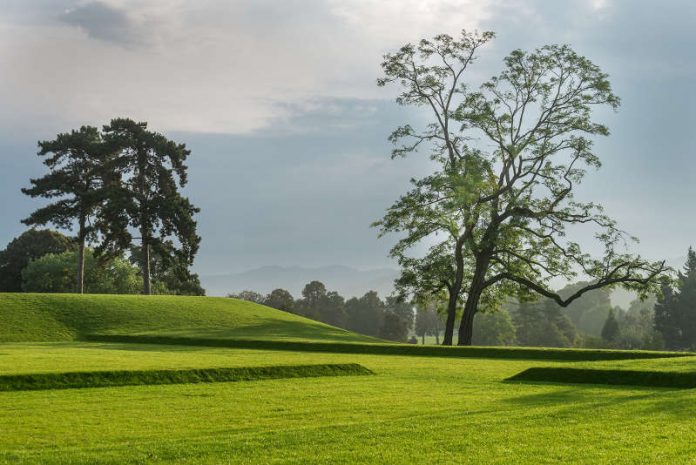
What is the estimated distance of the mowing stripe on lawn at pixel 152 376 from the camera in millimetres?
21188

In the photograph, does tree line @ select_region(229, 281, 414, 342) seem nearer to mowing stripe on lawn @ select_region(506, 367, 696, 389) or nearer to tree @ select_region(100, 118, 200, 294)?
tree @ select_region(100, 118, 200, 294)

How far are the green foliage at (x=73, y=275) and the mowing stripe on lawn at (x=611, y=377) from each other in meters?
59.4

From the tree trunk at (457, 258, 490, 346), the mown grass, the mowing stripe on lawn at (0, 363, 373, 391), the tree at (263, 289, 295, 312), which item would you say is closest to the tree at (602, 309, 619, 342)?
the tree at (263, 289, 295, 312)

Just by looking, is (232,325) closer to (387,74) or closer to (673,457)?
(387,74)

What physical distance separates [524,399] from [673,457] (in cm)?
734

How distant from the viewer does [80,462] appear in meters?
10.4

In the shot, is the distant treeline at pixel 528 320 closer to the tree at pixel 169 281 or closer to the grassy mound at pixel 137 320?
the tree at pixel 169 281

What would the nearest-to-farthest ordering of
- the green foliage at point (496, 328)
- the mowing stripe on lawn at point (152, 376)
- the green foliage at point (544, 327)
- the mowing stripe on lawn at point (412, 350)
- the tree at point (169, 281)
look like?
the mowing stripe on lawn at point (152, 376) → the mowing stripe on lawn at point (412, 350) → the tree at point (169, 281) → the green foliage at point (496, 328) → the green foliage at point (544, 327)

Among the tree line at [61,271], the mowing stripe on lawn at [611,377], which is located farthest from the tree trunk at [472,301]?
the tree line at [61,271]

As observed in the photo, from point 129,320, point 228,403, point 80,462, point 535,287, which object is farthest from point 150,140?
point 80,462

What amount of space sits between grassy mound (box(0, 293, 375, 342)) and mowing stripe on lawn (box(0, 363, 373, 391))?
20.1 metres

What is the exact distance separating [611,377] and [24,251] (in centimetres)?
7956

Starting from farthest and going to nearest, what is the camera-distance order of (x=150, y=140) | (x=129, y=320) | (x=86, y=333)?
(x=150, y=140) → (x=129, y=320) → (x=86, y=333)

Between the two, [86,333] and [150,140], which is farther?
[150,140]
